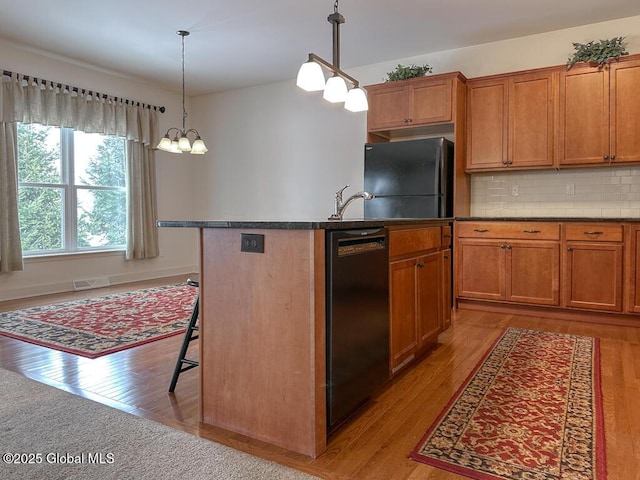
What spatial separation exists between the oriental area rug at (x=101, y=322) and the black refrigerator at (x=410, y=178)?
7.30ft

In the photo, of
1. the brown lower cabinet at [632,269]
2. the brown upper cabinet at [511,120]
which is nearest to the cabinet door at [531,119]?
the brown upper cabinet at [511,120]

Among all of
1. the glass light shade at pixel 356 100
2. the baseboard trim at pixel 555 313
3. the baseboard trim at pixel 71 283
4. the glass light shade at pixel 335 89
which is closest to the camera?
the glass light shade at pixel 335 89

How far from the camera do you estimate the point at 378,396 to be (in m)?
2.26

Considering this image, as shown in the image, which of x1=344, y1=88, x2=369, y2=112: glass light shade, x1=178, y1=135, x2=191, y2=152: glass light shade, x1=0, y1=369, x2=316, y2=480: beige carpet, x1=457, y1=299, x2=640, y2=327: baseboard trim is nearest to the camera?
x1=0, y1=369, x2=316, y2=480: beige carpet

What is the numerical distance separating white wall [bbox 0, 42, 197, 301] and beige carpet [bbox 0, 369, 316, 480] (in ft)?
11.1

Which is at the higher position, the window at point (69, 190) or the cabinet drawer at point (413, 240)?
the window at point (69, 190)

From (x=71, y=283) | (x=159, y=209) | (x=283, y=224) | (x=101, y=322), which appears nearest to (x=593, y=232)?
(x=283, y=224)

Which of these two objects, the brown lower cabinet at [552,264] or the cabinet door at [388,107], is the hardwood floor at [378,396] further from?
the cabinet door at [388,107]

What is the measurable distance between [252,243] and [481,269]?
3034 millimetres

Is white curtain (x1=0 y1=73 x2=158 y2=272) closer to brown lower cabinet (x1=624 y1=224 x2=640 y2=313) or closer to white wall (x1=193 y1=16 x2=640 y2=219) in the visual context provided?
white wall (x1=193 y1=16 x2=640 y2=219)

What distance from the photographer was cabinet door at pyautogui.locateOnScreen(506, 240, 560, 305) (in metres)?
3.91

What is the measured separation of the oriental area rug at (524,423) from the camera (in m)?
1.62

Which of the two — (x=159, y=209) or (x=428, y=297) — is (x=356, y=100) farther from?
(x=159, y=209)

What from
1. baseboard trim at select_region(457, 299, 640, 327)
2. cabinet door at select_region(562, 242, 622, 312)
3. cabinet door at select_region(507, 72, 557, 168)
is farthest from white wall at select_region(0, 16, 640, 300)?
cabinet door at select_region(562, 242, 622, 312)
